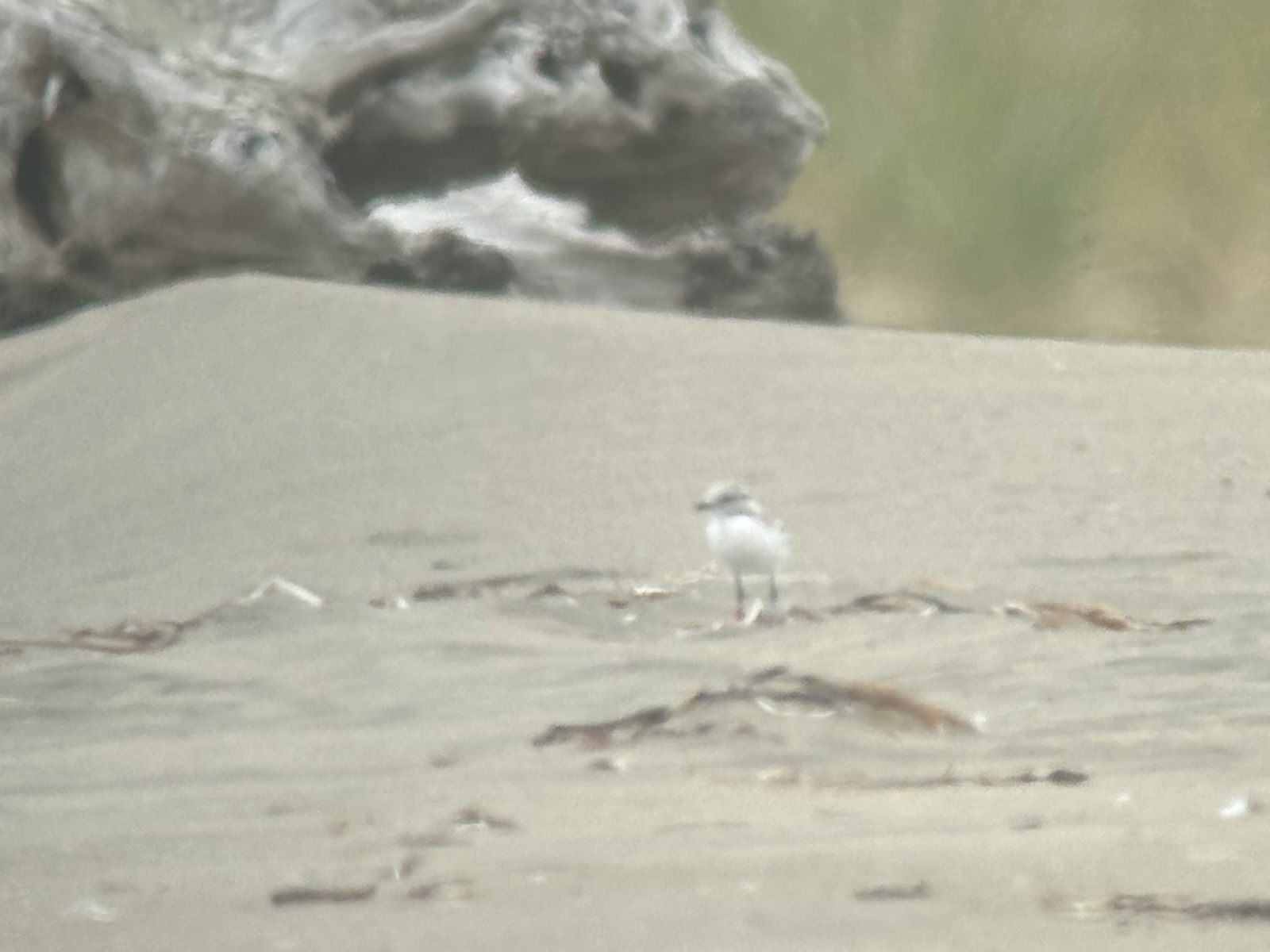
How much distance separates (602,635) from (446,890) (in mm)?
2072

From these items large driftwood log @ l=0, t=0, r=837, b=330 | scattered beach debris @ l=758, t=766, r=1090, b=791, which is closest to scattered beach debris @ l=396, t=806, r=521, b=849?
scattered beach debris @ l=758, t=766, r=1090, b=791

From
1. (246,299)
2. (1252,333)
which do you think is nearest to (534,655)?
(246,299)

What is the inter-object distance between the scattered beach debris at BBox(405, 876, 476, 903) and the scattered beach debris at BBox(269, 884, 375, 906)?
0.16ft

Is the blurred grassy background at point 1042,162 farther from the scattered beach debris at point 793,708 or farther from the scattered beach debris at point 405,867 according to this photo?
the scattered beach debris at point 405,867

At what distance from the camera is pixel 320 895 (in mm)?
2324

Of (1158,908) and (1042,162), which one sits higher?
(1042,162)

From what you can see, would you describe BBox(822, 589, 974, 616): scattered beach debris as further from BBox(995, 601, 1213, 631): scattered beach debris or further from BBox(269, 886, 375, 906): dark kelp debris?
BBox(269, 886, 375, 906): dark kelp debris

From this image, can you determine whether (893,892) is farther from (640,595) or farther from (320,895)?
(640,595)

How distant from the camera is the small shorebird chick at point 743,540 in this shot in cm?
460

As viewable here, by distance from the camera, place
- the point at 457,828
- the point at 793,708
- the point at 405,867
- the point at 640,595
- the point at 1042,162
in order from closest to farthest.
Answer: the point at 405,867 < the point at 457,828 < the point at 793,708 < the point at 640,595 < the point at 1042,162

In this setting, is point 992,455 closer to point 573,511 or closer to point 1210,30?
point 573,511

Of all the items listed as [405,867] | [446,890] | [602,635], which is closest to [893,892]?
[446,890]

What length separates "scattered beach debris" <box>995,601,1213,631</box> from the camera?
397 cm

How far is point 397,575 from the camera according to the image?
5.04 metres
